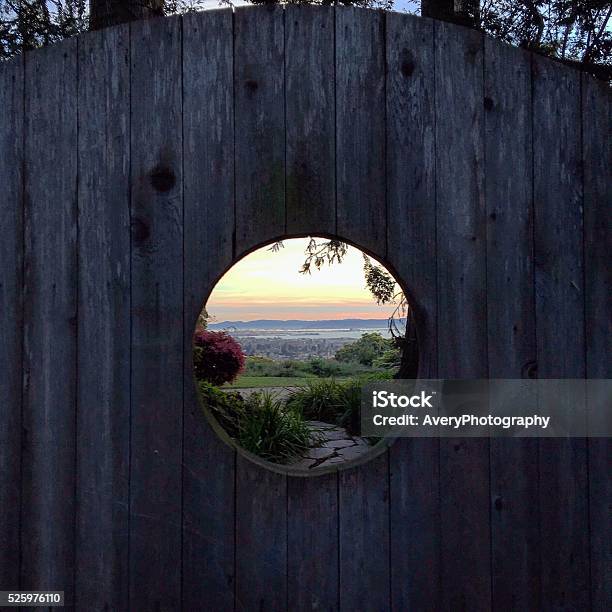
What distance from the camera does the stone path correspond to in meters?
3.36

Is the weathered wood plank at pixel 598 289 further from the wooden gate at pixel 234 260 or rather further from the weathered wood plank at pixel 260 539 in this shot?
the weathered wood plank at pixel 260 539

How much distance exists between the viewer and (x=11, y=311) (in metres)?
1.62

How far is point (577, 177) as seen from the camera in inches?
67.7

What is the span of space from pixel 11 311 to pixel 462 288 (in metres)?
1.43

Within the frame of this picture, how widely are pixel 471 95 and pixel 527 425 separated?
109 centimetres

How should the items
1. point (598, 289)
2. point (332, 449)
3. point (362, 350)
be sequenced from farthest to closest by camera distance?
point (362, 350) < point (332, 449) < point (598, 289)

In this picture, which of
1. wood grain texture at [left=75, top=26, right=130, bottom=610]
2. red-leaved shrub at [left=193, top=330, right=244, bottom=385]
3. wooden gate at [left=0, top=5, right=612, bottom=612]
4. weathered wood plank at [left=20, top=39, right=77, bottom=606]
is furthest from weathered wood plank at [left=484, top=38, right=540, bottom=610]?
red-leaved shrub at [left=193, top=330, right=244, bottom=385]

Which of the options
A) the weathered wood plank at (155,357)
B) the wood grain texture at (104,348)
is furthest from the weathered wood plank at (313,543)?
the wood grain texture at (104,348)

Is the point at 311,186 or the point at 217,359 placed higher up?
the point at 311,186

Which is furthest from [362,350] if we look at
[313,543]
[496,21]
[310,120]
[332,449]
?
[310,120]

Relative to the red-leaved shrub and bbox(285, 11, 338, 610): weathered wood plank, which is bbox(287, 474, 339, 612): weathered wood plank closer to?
bbox(285, 11, 338, 610): weathered wood plank

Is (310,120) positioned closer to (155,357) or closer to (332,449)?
(155,357)

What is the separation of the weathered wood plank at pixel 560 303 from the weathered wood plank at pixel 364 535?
1.73 ft

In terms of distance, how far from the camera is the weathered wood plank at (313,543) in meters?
1.62
